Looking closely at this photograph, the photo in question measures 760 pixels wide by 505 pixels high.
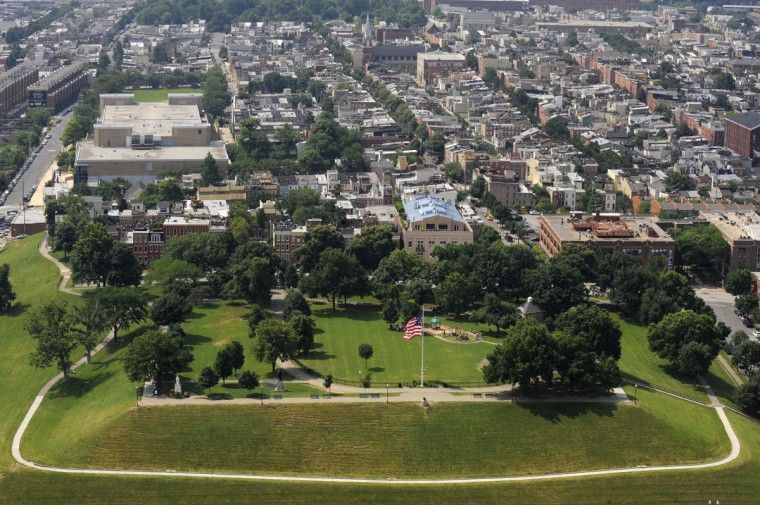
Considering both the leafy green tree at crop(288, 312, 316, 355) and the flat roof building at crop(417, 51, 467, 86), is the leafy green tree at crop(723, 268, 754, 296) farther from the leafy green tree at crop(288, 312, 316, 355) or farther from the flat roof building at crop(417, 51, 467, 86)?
the flat roof building at crop(417, 51, 467, 86)

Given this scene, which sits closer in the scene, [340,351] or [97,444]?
[97,444]

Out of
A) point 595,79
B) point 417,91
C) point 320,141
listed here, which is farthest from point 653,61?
point 320,141

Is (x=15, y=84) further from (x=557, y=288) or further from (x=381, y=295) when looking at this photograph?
(x=557, y=288)

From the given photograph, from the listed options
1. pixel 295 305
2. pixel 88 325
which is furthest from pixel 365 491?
pixel 88 325

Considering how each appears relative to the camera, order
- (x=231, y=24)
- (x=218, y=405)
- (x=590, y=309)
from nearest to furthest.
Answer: (x=218, y=405)
(x=590, y=309)
(x=231, y=24)

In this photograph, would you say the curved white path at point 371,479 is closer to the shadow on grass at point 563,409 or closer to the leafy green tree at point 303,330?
the shadow on grass at point 563,409

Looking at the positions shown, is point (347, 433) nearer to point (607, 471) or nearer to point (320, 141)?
point (607, 471)
